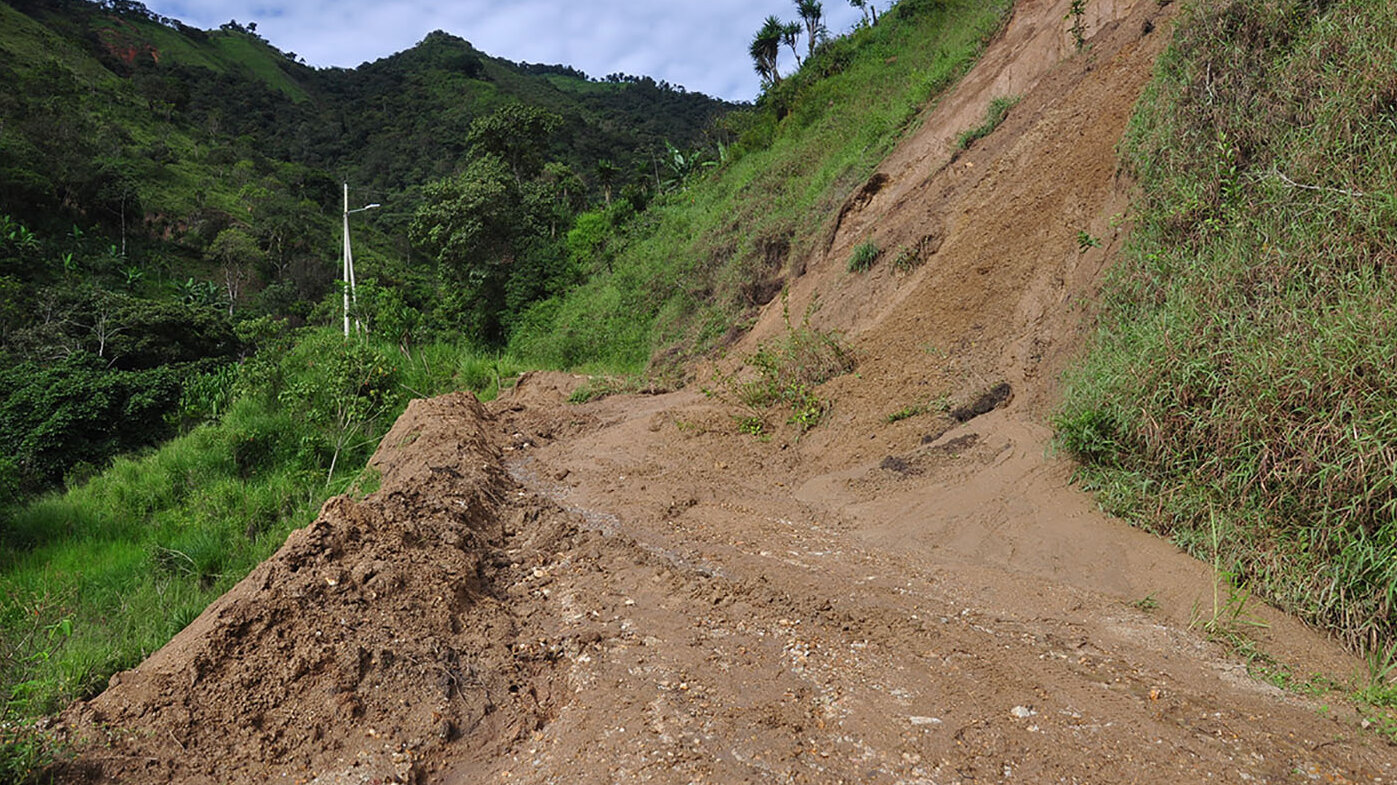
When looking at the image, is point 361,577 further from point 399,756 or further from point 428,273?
point 428,273

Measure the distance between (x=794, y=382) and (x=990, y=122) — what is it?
15.1 ft

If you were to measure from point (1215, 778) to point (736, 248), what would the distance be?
520 inches

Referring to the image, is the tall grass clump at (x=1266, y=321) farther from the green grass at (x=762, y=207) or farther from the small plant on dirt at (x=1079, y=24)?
the green grass at (x=762, y=207)

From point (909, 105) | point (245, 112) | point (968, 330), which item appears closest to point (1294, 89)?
point (968, 330)

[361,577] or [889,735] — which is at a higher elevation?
[361,577]

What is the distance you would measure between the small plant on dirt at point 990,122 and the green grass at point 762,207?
241 centimetres

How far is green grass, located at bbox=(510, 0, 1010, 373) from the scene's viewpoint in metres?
12.8

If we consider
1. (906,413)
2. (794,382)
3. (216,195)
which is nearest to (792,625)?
(906,413)

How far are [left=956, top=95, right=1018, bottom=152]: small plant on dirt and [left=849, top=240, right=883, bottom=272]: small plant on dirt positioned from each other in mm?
1774

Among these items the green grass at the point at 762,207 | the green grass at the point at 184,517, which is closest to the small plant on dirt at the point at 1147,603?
the green grass at the point at 184,517

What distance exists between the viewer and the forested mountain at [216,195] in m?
15.8

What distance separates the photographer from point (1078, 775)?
226cm

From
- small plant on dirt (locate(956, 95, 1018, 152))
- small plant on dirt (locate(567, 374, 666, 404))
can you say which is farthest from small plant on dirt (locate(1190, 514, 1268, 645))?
small plant on dirt (locate(567, 374, 666, 404))

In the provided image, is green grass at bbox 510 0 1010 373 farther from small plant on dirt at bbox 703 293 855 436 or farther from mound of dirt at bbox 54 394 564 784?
mound of dirt at bbox 54 394 564 784
